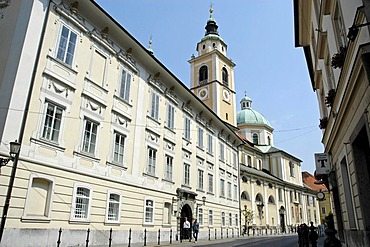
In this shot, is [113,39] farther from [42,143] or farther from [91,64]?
[42,143]

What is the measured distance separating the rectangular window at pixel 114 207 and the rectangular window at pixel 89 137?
2757 millimetres

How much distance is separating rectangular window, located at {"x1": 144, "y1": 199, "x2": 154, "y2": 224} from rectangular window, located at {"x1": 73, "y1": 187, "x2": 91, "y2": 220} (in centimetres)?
470

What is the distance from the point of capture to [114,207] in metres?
15.6

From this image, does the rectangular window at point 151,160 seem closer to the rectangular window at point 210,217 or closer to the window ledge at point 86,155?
the window ledge at point 86,155

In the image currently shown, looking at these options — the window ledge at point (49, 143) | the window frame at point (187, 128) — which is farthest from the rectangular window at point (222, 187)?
the window ledge at point (49, 143)

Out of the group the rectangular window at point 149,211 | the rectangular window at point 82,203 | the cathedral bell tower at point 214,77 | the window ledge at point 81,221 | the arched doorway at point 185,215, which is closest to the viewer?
the window ledge at point 81,221

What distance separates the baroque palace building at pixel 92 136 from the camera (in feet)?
37.7

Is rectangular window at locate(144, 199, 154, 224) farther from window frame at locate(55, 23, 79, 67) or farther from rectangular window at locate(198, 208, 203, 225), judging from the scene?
window frame at locate(55, 23, 79, 67)

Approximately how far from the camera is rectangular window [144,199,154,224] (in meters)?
18.0

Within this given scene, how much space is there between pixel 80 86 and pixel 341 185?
40.5 feet

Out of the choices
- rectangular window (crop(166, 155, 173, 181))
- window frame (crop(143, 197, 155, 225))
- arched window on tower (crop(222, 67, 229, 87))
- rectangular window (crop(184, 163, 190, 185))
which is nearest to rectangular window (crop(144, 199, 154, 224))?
window frame (crop(143, 197, 155, 225))

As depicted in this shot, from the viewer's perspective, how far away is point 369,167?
8266 millimetres

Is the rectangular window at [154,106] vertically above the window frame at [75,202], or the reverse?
the rectangular window at [154,106]

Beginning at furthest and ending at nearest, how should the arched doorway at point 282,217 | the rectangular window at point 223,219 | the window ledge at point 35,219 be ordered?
the arched doorway at point 282,217, the rectangular window at point 223,219, the window ledge at point 35,219
